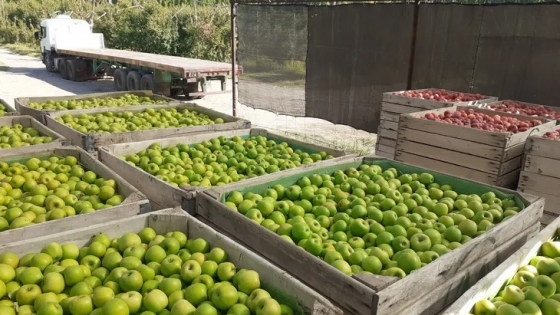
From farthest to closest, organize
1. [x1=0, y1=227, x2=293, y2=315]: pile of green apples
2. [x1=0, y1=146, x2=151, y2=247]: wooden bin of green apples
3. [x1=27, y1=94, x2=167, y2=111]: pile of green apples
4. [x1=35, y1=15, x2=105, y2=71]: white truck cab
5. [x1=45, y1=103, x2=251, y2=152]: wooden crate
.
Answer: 1. [x1=35, y1=15, x2=105, y2=71]: white truck cab
2. [x1=27, y1=94, x2=167, y2=111]: pile of green apples
3. [x1=45, y1=103, x2=251, y2=152]: wooden crate
4. [x1=0, y1=146, x2=151, y2=247]: wooden bin of green apples
5. [x1=0, y1=227, x2=293, y2=315]: pile of green apples

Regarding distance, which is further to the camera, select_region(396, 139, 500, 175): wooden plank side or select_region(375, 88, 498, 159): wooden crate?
select_region(375, 88, 498, 159): wooden crate

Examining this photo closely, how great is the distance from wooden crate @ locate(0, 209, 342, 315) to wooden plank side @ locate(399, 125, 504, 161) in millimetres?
3871

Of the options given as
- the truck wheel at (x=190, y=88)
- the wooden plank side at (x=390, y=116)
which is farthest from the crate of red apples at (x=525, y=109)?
the truck wheel at (x=190, y=88)

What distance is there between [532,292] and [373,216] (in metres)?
1.23

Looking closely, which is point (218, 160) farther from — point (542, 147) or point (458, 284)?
point (542, 147)

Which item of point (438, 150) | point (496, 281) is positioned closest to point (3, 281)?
point (496, 281)

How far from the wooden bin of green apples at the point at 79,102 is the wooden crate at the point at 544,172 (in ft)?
17.3

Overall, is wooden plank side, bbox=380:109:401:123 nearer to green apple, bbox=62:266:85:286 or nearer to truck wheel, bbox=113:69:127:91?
green apple, bbox=62:266:85:286

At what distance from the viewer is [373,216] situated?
3.43 m

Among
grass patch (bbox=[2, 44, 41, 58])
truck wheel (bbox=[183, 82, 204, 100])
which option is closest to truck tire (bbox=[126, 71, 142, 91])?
truck wheel (bbox=[183, 82, 204, 100])

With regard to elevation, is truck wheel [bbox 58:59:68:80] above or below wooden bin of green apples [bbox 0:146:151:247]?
below

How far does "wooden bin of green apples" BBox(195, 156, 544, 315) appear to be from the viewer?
8.35 ft

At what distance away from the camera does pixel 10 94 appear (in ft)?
50.7

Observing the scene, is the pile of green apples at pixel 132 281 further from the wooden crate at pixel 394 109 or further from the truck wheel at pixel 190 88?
the truck wheel at pixel 190 88
